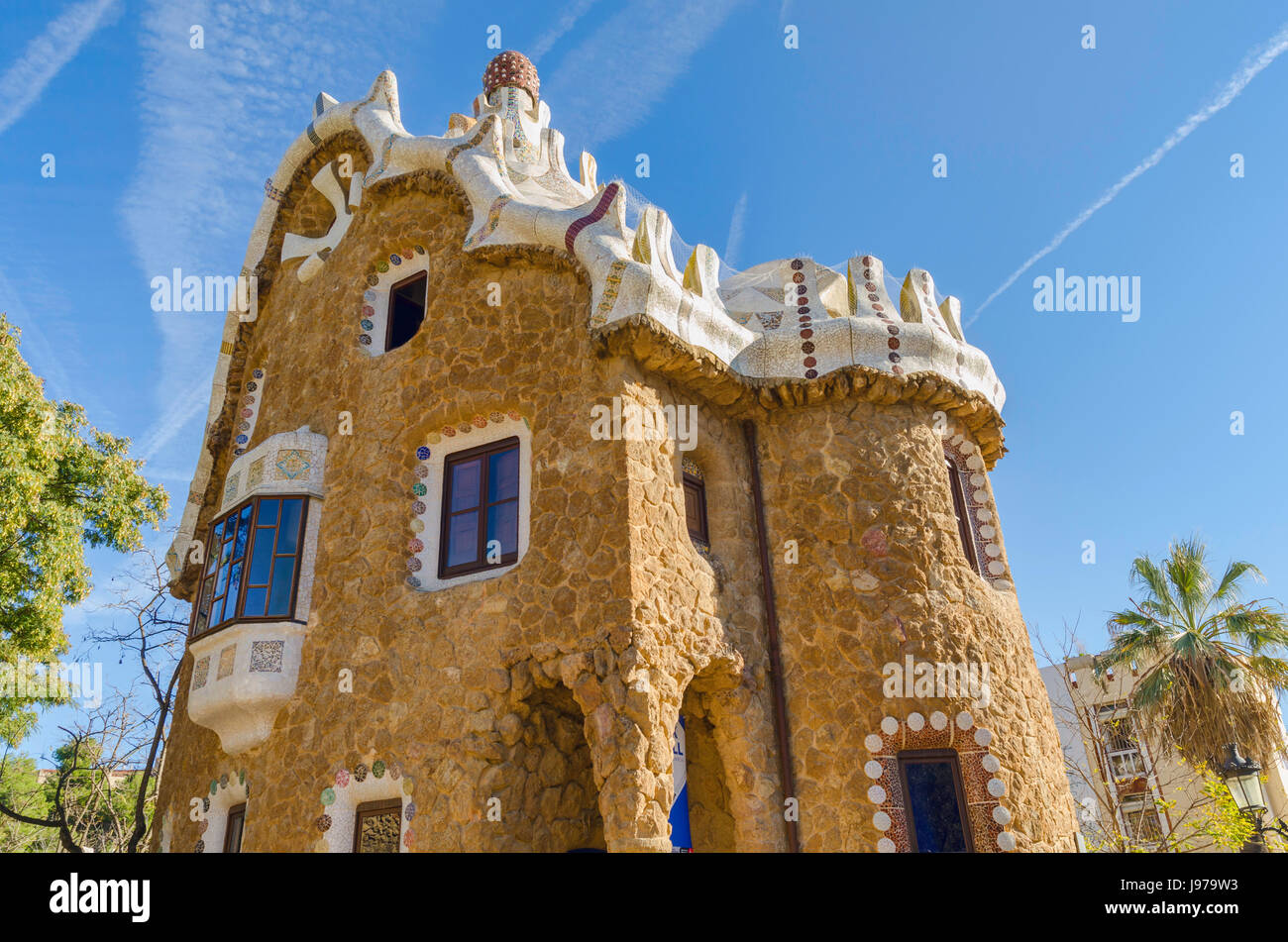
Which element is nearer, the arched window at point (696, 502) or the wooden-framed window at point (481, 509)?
the wooden-framed window at point (481, 509)

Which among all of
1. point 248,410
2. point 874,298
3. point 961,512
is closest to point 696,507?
point 961,512

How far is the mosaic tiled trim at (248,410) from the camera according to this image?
11.1m

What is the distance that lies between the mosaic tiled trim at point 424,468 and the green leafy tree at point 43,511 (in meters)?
4.87

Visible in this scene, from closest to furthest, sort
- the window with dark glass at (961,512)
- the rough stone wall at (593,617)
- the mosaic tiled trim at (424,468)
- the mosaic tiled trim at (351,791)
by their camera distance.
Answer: the rough stone wall at (593,617)
the mosaic tiled trim at (351,791)
the mosaic tiled trim at (424,468)
the window with dark glass at (961,512)

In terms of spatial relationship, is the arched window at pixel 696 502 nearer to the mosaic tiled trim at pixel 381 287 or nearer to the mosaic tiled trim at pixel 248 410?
the mosaic tiled trim at pixel 381 287

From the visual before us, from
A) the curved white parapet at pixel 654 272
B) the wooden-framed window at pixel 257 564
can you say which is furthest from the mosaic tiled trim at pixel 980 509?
the wooden-framed window at pixel 257 564

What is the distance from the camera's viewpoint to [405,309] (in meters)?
10.3

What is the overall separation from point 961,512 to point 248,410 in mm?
8728

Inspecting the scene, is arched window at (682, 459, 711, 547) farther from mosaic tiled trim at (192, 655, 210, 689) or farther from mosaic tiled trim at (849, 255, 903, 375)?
mosaic tiled trim at (192, 655, 210, 689)

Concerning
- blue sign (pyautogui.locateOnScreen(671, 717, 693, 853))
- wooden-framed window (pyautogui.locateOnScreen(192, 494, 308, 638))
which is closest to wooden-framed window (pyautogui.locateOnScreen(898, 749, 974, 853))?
blue sign (pyautogui.locateOnScreen(671, 717, 693, 853))
